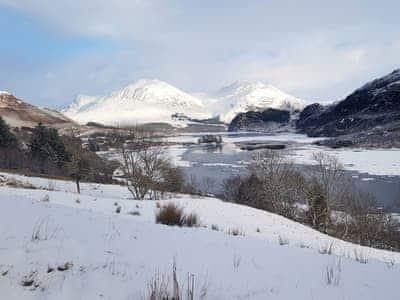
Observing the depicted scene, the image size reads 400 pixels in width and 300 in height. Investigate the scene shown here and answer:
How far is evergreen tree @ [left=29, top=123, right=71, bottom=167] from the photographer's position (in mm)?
59281

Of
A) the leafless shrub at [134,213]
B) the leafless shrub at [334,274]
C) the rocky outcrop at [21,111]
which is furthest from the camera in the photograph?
the rocky outcrop at [21,111]

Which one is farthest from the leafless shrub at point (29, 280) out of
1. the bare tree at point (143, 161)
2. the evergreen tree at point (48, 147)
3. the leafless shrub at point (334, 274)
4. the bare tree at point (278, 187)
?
the evergreen tree at point (48, 147)

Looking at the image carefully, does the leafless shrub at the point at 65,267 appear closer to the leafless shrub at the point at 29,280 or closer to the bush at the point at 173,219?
the leafless shrub at the point at 29,280

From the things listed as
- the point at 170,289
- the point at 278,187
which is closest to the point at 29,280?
the point at 170,289

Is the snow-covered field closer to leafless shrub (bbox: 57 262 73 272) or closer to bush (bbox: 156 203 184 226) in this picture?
leafless shrub (bbox: 57 262 73 272)

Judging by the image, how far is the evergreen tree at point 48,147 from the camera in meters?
59.3

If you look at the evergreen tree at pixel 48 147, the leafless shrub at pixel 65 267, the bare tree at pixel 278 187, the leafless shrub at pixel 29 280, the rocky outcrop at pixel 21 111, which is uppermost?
the rocky outcrop at pixel 21 111

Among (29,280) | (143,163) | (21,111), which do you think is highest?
(21,111)

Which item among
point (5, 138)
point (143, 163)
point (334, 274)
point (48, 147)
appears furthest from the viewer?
point (5, 138)

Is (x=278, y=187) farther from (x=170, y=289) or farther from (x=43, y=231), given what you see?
(x=170, y=289)

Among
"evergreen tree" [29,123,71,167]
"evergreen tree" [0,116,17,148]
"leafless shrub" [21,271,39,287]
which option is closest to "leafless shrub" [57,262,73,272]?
"leafless shrub" [21,271,39,287]

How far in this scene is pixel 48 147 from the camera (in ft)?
194

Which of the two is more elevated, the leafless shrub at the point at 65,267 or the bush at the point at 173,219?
the leafless shrub at the point at 65,267

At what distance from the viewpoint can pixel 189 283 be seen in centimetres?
443
